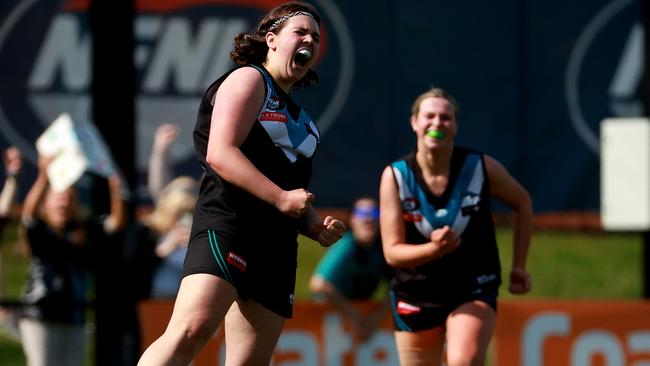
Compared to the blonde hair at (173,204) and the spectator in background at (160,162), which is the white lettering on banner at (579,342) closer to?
the blonde hair at (173,204)

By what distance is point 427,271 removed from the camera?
6.39 meters

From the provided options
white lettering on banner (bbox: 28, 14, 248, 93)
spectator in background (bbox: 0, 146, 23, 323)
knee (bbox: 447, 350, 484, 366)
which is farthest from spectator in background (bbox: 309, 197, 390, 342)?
knee (bbox: 447, 350, 484, 366)

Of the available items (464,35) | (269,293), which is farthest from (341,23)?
(269,293)

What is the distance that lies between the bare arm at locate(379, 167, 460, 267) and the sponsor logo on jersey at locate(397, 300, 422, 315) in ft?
0.78

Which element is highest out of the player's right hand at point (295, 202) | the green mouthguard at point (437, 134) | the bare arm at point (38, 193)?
the player's right hand at point (295, 202)

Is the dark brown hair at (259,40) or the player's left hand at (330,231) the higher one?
the dark brown hair at (259,40)

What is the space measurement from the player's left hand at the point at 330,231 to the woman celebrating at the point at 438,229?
138 centimetres

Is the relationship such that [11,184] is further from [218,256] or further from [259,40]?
[218,256]

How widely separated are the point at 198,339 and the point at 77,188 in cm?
475

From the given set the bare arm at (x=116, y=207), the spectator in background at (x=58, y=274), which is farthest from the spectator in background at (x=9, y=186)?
the bare arm at (x=116, y=207)

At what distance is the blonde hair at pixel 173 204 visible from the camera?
28.6 ft

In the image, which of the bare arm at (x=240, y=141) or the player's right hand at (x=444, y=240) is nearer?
the bare arm at (x=240, y=141)

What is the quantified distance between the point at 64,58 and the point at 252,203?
4651 mm

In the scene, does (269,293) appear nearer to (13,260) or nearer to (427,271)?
(427,271)
